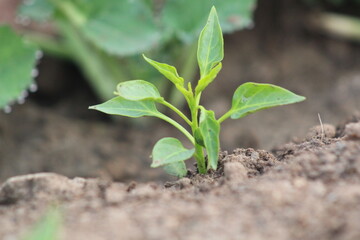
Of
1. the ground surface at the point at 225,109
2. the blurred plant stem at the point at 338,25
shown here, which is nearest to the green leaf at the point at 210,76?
the ground surface at the point at 225,109

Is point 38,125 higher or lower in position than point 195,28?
lower

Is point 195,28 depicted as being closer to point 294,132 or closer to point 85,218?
point 294,132

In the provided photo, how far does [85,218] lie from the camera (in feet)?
3.15

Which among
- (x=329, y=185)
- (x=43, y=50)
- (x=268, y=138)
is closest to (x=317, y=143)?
(x=329, y=185)

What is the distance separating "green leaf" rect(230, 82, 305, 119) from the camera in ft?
3.60

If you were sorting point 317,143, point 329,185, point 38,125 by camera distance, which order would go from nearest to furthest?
point 329,185
point 317,143
point 38,125

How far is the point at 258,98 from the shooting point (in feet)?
3.73

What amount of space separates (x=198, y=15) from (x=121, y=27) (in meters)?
0.32

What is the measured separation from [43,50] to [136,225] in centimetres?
196

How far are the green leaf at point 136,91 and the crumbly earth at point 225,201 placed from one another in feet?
0.60

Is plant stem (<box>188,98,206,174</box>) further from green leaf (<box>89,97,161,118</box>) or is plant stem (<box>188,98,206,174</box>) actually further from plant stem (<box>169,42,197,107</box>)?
plant stem (<box>169,42,197,107</box>)

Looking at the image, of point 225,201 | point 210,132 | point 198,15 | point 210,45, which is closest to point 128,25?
point 198,15

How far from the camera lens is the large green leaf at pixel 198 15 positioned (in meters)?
2.29

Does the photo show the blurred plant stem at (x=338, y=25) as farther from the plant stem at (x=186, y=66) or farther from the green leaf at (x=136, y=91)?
the green leaf at (x=136, y=91)
